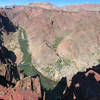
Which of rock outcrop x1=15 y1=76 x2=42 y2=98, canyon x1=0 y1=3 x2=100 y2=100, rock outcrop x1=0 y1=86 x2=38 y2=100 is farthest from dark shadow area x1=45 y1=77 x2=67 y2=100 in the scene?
rock outcrop x1=0 y1=86 x2=38 y2=100

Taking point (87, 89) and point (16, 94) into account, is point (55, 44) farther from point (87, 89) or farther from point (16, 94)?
point (16, 94)

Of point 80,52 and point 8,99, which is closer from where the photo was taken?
point 8,99

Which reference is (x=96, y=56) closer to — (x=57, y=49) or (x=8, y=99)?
(x=57, y=49)

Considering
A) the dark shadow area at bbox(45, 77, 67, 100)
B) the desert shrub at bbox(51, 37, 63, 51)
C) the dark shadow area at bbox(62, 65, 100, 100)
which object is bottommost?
the dark shadow area at bbox(45, 77, 67, 100)

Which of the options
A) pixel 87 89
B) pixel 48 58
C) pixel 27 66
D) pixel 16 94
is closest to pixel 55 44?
pixel 48 58

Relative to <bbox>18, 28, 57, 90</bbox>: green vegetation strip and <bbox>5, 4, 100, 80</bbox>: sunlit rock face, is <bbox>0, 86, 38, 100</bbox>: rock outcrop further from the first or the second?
<bbox>5, 4, 100, 80</bbox>: sunlit rock face

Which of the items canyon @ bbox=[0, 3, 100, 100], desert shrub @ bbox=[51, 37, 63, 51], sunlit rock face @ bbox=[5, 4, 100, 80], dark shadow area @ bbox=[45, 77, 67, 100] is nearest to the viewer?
canyon @ bbox=[0, 3, 100, 100]

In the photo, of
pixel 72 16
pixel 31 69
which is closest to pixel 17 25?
pixel 72 16
